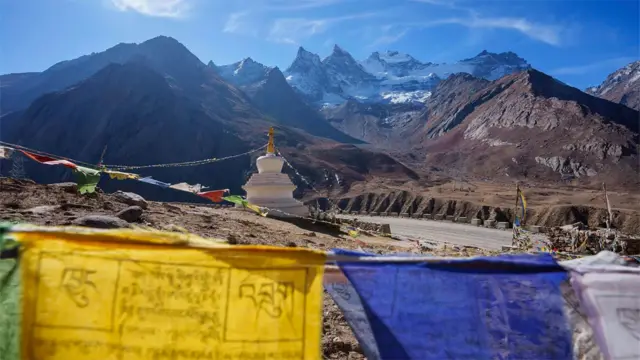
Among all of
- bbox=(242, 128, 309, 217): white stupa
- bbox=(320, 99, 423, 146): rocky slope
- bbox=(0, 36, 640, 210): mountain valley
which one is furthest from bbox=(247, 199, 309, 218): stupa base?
bbox=(320, 99, 423, 146): rocky slope

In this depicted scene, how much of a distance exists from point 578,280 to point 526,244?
11040 millimetres

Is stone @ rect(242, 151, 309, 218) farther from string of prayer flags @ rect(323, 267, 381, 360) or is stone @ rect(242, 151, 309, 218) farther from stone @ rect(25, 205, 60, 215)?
string of prayer flags @ rect(323, 267, 381, 360)

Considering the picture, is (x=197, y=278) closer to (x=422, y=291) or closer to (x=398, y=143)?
(x=422, y=291)

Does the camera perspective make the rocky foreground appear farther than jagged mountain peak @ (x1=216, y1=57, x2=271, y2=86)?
No

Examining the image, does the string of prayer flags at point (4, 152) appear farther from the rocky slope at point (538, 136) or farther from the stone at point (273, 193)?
the rocky slope at point (538, 136)

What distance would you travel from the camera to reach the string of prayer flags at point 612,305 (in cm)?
225

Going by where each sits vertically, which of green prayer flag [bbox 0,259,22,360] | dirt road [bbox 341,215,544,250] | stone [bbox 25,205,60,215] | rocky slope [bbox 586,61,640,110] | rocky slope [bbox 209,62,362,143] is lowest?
dirt road [bbox 341,215,544,250]

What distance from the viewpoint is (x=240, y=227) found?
1025cm

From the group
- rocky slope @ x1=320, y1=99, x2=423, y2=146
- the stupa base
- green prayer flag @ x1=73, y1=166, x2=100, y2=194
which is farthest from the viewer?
rocky slope @ x1=320, y1=99, x2=423, y2=146

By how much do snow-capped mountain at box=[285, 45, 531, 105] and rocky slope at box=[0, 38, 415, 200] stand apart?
93.3m

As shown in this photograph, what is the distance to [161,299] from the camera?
2115 mm

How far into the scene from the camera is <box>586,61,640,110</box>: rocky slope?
103 metres

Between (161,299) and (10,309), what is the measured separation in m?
0.74

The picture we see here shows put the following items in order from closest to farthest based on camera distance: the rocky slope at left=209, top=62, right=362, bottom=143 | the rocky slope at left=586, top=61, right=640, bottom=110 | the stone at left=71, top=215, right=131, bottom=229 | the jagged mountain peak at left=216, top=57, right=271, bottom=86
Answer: the stone at left=71, top=215, right=131, bottom=229, the rocky slope at left=586, top=61, right=640, bottom=110, the rocky slope at left=209, top=62, right=362, bottom=143, the jagged mountain peak at left=216, top=57, right=271, bottom=86
